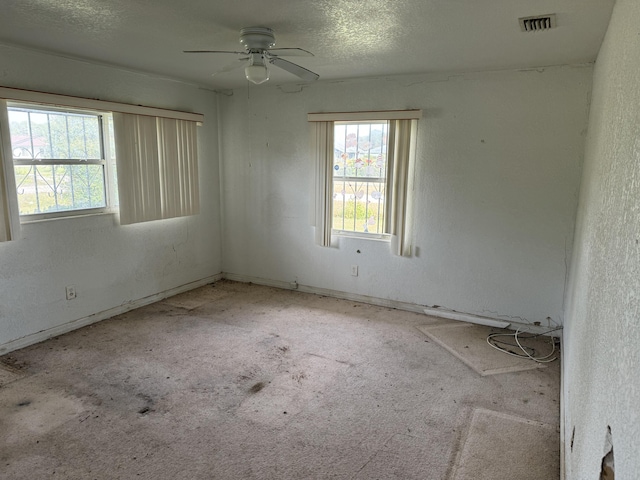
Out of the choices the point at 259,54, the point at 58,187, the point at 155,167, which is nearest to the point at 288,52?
the point at 259,54

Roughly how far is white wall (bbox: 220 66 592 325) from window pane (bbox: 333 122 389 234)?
0.20 metres

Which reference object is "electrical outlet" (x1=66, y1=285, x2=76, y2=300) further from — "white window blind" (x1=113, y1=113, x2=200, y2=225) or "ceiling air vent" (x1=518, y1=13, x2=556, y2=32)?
"ceiling air vent" (x1=518, y1=13, x2=556, y2=32)

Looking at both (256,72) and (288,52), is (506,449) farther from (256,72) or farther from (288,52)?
(288,52)

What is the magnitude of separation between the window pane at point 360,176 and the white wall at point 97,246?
5.21ft

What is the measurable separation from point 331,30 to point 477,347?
2647mm

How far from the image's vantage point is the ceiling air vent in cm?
239

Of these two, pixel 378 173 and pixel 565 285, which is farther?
pixel 378 173

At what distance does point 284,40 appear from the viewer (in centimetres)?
289

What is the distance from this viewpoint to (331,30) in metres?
2.68

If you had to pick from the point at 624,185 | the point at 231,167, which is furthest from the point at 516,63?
the point at 231,167

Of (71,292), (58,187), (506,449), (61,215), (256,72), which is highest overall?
(256,72)

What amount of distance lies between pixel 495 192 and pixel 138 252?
3.47 meters

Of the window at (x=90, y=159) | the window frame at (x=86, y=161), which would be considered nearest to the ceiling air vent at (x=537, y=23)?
the window at (x=90, y=159)

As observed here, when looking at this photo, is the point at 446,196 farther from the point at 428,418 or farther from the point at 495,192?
the point at 428,418
